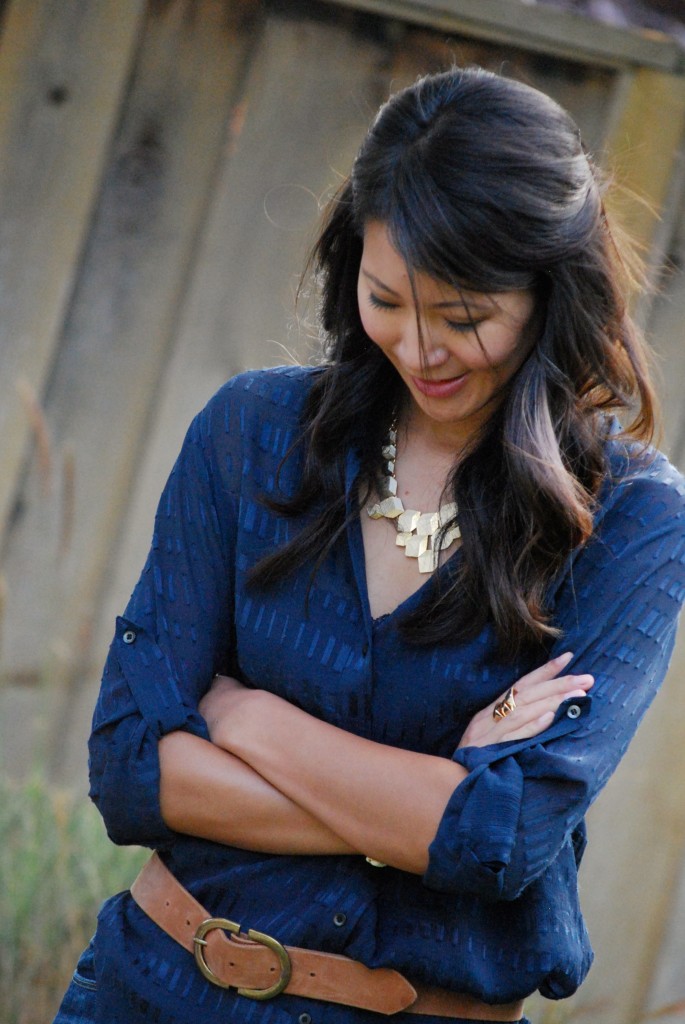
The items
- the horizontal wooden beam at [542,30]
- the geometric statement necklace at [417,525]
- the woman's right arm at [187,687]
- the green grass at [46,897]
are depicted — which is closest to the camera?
the woman's right arm at [187,687]

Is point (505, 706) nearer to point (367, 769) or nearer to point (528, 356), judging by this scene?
point (367, 769)

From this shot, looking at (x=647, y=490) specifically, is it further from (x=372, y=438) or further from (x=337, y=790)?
(x=337, y=790)

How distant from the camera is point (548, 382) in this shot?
1827mm

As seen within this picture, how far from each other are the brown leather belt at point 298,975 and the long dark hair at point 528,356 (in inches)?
16.8

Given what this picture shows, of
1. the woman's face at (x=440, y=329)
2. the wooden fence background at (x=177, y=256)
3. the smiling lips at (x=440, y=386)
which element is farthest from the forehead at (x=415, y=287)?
the wooden fence background at (x=177, y=256)

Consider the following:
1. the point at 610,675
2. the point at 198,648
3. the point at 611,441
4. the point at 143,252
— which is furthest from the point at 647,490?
the point at 143,252

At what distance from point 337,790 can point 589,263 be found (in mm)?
765

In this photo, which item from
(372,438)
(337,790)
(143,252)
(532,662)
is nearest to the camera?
(337,790)

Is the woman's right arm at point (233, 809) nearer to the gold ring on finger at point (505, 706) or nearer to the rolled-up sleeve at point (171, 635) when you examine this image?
the rolled-up sleeve at point (171, 635)

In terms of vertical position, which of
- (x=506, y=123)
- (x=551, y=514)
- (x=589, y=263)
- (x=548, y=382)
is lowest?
(x=551, y=514)

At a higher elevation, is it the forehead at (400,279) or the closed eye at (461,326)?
the forehead at (400,279)

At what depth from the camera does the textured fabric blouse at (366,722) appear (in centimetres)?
169

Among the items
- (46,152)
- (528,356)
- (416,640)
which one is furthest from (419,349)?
(46,152)

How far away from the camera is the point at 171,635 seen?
1.85 meters
